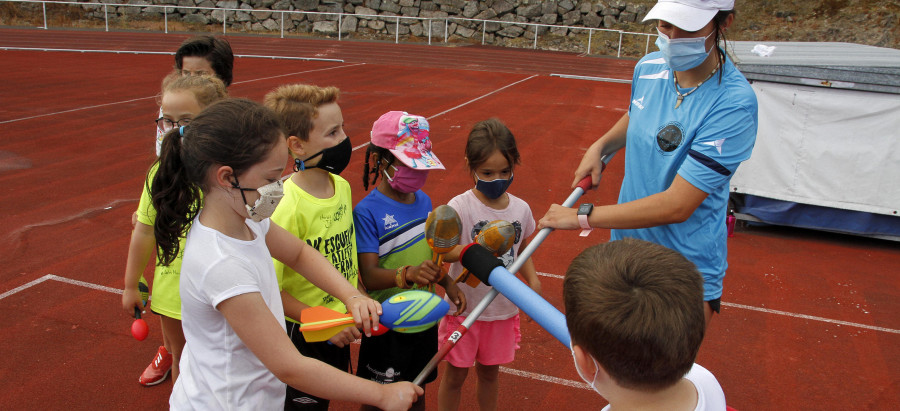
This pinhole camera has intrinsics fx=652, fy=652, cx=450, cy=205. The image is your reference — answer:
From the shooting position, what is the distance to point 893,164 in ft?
22.4

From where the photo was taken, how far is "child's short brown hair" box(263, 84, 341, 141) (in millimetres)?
A: 2789

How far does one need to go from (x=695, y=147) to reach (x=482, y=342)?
4.63 ft

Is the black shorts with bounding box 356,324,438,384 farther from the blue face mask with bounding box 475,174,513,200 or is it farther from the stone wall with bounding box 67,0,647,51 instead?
the stone wall with bounding box 67,0,647,51

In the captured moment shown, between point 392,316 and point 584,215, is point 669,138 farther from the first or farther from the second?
point 392,316

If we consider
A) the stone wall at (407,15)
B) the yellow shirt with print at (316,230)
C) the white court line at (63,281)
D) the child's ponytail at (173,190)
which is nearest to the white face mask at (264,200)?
the child's ponytail at (173,190)

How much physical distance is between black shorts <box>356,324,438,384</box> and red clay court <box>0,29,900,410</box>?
1.03 m

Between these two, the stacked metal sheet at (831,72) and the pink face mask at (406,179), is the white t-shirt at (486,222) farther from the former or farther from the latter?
the stacked metal sheet at (831,72)

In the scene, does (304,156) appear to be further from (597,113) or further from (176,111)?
(597,113)

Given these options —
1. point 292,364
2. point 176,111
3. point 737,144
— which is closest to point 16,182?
point 176,111

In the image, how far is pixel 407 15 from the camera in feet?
99.7

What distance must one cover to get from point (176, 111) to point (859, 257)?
683cm

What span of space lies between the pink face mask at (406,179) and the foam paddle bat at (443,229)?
16.9 inches

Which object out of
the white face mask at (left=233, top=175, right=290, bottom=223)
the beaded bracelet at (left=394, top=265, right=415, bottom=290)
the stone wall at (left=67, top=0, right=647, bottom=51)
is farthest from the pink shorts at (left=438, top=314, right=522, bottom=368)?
the stone wall at (left=67, top=0, right=647, bottom=51)

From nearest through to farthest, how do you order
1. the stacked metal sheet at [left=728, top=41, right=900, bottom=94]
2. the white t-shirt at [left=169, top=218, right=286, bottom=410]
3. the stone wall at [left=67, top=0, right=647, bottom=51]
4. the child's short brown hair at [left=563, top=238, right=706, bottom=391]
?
the child's short brown hair at [left=563, top=238, right=706, bottom=391]
the white t-shirt at [left=169, top=218, right=286, bottom=410]
the stacked metal sheet at [left=728, top=41, right=900, bottom=94]
the stone wall at [left=67, top=0, right=647, bottom=51]
